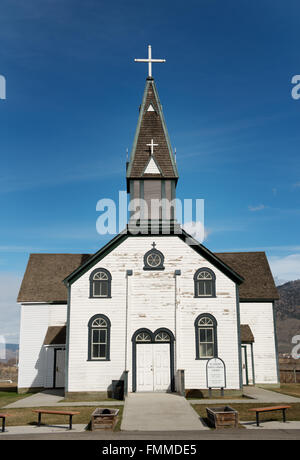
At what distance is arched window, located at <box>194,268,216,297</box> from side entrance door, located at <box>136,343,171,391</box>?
3.22m

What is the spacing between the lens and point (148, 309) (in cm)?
2070

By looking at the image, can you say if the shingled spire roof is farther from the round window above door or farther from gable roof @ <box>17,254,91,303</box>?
gable roof @ <box>17,254,91,303</box>

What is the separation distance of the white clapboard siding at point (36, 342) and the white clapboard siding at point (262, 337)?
11899 mm

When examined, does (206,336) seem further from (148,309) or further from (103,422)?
(103,422)

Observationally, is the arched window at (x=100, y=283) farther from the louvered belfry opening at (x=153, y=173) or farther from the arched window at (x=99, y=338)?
the louvered belfry opening at (x=153, y=173)

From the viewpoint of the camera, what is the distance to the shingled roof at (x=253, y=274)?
2602 cm

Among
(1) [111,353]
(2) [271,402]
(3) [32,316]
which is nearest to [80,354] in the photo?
(1) [111,353]

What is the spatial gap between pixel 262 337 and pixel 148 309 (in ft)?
29.3

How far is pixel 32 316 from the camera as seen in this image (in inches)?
1008

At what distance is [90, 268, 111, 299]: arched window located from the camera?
20859 millimetres

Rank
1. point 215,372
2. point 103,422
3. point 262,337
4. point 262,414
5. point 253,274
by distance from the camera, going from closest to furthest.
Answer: point 103,422 → point 262,414 → point 215,372 → point 262,337 → point 253,274

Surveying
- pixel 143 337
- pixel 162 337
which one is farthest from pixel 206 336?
pixel 143 337

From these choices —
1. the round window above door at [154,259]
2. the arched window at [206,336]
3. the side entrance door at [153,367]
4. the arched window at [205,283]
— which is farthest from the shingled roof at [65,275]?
the side entrance door at [153,367]
